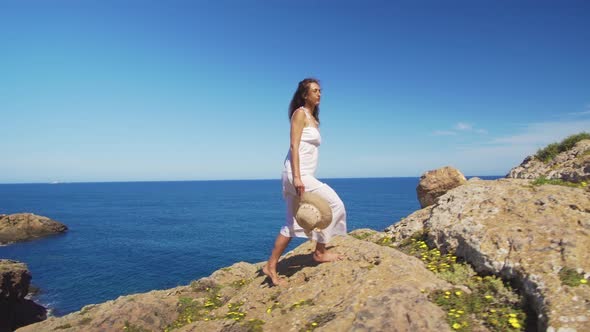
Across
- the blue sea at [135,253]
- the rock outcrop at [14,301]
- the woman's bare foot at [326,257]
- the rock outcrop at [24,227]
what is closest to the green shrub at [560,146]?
the woman's bare foot at [326,257]

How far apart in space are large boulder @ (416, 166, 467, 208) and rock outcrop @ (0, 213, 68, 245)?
9313 centimetres

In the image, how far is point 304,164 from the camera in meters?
7.01

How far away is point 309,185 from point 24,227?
324 ft

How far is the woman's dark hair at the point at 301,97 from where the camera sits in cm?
732

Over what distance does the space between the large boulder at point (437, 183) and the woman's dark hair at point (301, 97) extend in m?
13.6

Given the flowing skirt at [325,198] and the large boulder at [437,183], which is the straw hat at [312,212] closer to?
the flowing skirt at [325,198]

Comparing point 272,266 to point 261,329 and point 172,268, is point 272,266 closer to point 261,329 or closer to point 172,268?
point 261,329

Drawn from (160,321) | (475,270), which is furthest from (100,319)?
(475,270)

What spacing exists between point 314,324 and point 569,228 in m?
5.50

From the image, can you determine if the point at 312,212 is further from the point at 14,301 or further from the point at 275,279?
the point at 14,301

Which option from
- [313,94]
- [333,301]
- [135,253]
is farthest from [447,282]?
[135,253]

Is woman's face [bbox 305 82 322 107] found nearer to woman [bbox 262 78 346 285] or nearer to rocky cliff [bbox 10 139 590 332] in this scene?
woman [bbox 262 78 346 285]

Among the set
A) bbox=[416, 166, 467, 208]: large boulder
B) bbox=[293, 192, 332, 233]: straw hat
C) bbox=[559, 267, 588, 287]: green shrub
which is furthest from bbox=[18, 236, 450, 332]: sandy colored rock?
bbox=[416, 166, 467, 208]: large boulder

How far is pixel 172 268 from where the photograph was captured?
5128 cm
